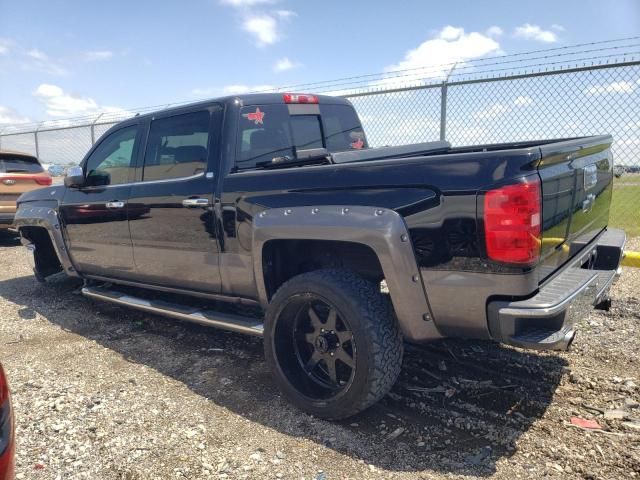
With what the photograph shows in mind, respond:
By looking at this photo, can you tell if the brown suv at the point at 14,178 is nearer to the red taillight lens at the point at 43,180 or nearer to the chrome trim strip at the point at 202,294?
the red taillight lens at the point at 43,180

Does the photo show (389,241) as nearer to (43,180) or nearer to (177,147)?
(177,147)

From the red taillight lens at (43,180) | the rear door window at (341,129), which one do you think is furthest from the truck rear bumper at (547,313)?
the red taillight lens at (43,180)

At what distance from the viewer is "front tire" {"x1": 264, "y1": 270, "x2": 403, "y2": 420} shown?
8.52 feet

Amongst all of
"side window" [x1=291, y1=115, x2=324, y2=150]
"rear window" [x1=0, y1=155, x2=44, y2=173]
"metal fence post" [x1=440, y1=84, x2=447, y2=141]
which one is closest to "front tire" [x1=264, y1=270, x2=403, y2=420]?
"side window" [x1=291, y1=115, x2=324, y2=150]

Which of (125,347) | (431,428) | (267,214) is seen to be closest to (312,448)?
(431,428)

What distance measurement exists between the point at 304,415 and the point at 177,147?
2.17 meters

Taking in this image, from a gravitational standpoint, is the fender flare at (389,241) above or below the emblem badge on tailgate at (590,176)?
below

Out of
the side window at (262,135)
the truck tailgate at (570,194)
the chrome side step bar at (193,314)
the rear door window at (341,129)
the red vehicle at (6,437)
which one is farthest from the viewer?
the rear door window at (341,129)

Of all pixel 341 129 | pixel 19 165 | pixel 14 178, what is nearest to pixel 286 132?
pixel 341 129

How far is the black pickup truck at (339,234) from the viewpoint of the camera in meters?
2.26

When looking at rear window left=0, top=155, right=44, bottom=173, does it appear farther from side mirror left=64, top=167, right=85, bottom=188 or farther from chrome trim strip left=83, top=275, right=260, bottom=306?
chrome trim strip left=83, top=275, right=260, bottom=306

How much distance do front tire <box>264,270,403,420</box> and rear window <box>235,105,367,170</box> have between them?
1.10 meters

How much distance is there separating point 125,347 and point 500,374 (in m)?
2.85

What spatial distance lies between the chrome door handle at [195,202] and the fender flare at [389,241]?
0.86m
